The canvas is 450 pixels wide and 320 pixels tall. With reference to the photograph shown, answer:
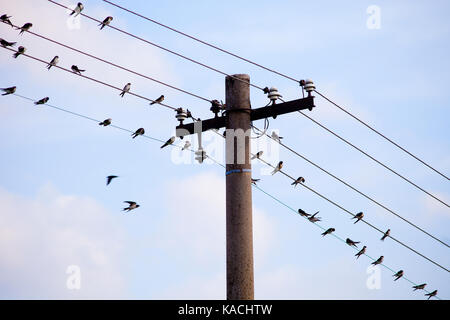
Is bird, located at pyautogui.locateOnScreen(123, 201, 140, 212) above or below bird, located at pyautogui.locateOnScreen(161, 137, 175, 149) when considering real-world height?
below

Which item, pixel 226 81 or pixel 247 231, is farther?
pixel 226 81

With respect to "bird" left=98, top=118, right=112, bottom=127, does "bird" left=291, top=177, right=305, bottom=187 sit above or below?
below

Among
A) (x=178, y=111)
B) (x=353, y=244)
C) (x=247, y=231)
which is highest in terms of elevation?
(x=178, y=111)

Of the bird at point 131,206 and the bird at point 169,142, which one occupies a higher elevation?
the bird at point 169,142

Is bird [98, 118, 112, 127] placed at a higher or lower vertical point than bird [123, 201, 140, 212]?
higher

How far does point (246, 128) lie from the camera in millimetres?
12156

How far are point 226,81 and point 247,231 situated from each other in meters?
2.57

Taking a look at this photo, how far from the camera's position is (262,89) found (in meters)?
13.0

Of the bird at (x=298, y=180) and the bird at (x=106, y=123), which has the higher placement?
the bird at (x=106, y=123)
